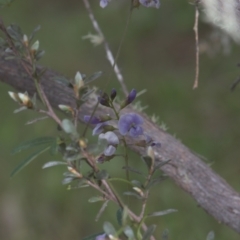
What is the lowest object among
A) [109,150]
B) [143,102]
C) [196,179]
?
[143,102]

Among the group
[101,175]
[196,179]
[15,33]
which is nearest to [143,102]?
→ [196,179]

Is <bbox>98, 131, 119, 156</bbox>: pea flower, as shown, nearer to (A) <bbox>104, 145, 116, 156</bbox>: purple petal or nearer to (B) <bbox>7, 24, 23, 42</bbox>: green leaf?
(A) <bbox>104, 145, 116, 156</bbox>: purple petal

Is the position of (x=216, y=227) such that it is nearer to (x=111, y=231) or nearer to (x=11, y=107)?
(x=11, y=107)

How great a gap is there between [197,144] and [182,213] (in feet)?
1.03

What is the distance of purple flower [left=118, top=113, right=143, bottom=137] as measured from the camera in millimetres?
830

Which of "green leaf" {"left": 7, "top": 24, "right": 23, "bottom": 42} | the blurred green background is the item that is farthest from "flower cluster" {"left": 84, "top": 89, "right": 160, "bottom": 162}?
the blurred green background

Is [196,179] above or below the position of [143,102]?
above

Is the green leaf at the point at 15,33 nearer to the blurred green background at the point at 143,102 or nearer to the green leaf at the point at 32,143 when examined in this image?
the green leaf at the point at 32,143

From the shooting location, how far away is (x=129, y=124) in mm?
837

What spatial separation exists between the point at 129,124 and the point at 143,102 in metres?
1.42

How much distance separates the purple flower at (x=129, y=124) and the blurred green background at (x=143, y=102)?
2.29 ft

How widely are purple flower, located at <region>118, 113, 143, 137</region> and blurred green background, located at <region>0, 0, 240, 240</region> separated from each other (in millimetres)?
699

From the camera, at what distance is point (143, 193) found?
0.81 metres

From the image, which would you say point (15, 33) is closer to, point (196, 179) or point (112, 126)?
point (112, 126)
